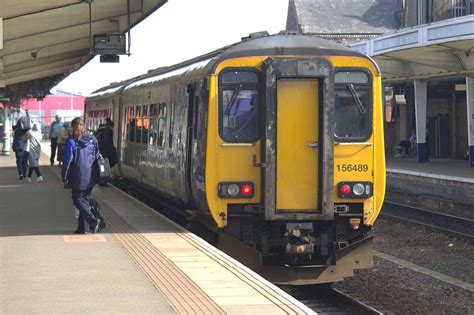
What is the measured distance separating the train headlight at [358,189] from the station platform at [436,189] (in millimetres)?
10967

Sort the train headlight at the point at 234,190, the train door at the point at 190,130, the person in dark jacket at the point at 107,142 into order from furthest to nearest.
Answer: the person in dark jacket at the point at 107,142 < the train door at the point at 190,130 < the train headlight at the point at 234,190

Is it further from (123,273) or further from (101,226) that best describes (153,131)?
(123,273)

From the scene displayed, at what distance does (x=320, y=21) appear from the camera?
5975cm

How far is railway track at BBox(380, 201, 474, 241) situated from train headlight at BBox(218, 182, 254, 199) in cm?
664

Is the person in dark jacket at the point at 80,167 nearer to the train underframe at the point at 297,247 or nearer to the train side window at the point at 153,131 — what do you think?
the train underframe at the point at 297,247

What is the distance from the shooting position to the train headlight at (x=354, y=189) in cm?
1068

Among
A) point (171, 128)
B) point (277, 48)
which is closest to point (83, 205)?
point (171, 128)

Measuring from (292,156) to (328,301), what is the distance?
1.86 meters

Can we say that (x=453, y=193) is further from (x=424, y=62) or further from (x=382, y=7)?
(x=382, y=7)

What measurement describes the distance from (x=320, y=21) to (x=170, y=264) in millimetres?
51682

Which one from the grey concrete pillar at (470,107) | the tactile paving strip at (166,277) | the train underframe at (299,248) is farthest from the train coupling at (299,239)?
the grey concrete pillar at (470,107)

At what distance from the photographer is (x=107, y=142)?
59.7 ft

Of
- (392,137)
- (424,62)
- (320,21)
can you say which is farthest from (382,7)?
(424,62)

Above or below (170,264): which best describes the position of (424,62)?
above
